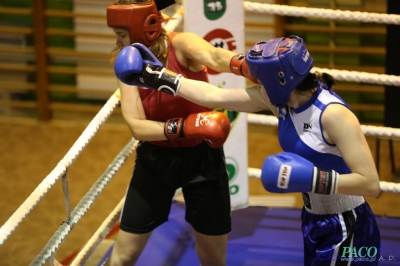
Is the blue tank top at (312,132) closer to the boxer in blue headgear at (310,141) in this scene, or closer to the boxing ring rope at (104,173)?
the boxer in blue headgear at (310,141)

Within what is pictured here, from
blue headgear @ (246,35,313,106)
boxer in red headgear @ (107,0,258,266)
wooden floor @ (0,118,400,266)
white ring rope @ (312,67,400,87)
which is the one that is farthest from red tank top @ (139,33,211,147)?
wooden floor @ (0,118,400,266)

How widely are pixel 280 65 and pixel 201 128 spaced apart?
48 cm

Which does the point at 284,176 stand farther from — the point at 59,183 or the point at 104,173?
the point at 59,183

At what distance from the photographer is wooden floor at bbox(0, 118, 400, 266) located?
13.6ft

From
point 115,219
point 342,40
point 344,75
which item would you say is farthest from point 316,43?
point 115,219

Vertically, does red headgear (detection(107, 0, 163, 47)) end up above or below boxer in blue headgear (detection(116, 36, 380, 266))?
above

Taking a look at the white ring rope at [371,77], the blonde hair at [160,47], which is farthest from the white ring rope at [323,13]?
the blonde hair at [160,47]

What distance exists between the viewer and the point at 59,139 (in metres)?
5.63

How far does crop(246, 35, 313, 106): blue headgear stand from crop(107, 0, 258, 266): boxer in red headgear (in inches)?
15.7

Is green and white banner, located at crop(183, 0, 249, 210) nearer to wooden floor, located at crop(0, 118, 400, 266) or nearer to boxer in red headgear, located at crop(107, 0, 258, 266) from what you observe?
boxer in red headgear, located at crop(107, 0, 258, 266)

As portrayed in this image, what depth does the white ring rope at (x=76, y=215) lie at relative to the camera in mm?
2354

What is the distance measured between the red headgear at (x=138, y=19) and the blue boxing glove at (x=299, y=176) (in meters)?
0.74

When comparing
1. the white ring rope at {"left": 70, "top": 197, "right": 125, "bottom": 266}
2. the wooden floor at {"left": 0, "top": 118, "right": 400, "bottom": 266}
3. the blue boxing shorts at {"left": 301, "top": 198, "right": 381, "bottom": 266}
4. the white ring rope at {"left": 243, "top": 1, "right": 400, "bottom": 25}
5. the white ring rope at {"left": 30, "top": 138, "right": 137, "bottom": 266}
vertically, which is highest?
the white ring rope at {"left": 243, "top": 1, "right": 400, "bottom": 25}

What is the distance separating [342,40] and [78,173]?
234 centimetres
